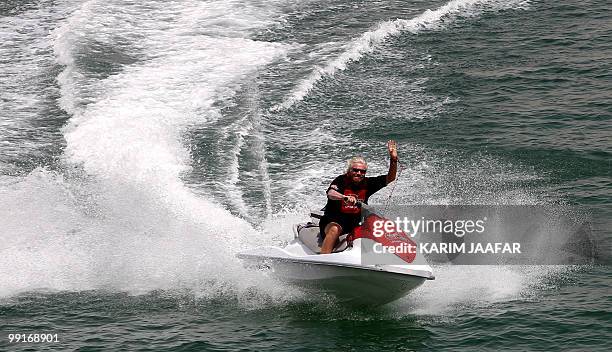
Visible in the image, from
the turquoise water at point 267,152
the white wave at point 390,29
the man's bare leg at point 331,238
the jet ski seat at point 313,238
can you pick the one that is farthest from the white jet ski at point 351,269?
the white wave at point 390,29

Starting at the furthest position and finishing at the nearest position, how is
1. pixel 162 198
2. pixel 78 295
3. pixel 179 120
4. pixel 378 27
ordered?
pixel 378 27, pixel 179 120, pixel 162 198, pixel 78 295

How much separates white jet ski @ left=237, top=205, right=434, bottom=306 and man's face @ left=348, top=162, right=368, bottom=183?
49cm

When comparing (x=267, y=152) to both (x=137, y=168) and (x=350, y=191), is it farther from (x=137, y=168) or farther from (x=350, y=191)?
(x=350, y=191)

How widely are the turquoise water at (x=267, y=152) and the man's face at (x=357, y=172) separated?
2245 millimetres

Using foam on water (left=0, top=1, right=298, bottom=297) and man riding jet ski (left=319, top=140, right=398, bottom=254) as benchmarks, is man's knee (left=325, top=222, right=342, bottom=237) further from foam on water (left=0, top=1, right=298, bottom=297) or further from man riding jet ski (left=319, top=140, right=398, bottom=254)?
foam on water (left=0, top=1, right=298, bottom=297)

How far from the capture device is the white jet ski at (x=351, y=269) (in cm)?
1789

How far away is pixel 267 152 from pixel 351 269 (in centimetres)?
913

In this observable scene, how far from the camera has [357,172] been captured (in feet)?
61.1

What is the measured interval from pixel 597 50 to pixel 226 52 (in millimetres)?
11035

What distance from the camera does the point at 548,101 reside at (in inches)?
1165

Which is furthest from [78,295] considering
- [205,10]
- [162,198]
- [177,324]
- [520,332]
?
[205,10]

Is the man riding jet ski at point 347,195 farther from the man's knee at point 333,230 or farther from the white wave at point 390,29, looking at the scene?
the white wave at point 390,29

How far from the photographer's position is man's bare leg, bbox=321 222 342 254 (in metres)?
18.8

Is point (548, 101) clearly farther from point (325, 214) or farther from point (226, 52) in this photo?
point (325, 214)
